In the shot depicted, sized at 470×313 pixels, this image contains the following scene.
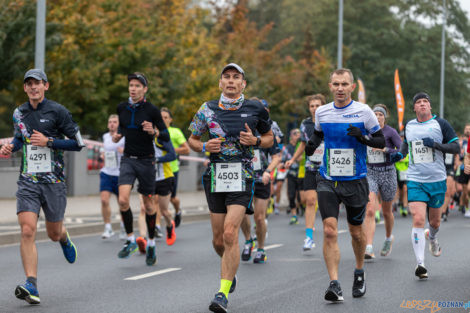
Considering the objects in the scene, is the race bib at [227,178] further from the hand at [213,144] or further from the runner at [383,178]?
the runner at [383,178]

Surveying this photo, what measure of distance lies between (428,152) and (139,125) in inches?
130

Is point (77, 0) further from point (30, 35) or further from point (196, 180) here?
point (196, 180)

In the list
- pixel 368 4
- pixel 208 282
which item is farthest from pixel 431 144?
pixel 368 4

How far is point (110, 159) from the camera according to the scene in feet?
46.3

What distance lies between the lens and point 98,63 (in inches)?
993

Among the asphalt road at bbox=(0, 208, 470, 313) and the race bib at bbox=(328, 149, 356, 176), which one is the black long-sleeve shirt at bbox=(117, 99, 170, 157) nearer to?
the asphalt road at bbox=(0, 208, 470, 313)

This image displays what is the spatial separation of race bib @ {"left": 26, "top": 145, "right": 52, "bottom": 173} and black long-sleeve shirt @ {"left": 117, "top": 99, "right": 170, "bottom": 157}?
2.26 m

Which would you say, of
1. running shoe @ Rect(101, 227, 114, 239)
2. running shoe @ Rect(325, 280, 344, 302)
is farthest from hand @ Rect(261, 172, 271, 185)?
running shoe @ Rect(101, 227, 114, 239)

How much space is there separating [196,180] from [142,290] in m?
22.8

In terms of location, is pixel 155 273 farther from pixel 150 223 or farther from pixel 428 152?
pixel 428 152

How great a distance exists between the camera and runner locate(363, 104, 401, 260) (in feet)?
37.0

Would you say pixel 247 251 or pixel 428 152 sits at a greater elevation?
pixel 428 152

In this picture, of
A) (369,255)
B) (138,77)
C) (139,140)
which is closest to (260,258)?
(369,255)

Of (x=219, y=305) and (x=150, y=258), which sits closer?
(x=219, y=305)
